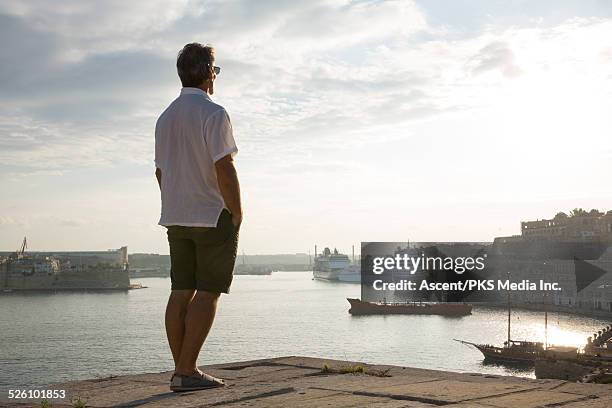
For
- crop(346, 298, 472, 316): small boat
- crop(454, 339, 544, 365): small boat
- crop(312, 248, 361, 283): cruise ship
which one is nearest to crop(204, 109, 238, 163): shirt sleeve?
crop(454, 339, 544, 365): small boat

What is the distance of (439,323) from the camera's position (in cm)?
6338

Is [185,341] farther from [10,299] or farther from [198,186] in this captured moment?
[10,299]

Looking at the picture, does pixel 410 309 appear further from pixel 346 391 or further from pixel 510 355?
pixel 346 391

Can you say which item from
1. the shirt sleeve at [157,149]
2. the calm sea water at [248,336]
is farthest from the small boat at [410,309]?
the shirt sleeve at [157,149]

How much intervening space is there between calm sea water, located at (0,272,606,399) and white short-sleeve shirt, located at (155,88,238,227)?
26.7 metres

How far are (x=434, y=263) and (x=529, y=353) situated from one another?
55.8 m

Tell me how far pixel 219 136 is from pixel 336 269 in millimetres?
137380

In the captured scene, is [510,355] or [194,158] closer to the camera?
[194,158]

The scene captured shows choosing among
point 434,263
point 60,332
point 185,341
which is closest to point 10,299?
point 60,332

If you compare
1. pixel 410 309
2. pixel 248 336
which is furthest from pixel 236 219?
pixel 410 309

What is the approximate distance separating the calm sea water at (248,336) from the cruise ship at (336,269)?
55.9 metres

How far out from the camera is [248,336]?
47.4 metres

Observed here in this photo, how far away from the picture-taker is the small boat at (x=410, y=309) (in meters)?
70.1

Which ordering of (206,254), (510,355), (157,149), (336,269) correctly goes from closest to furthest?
(206,254)
(157,149)
(510,355)
(336,269)
